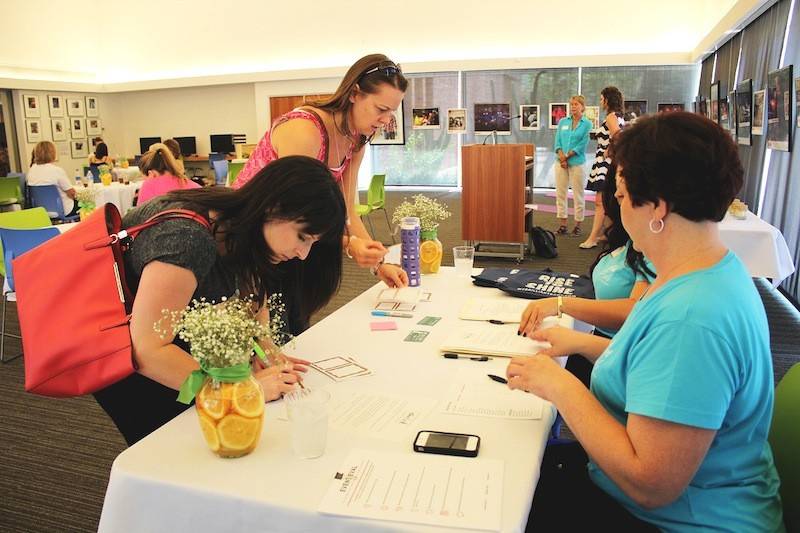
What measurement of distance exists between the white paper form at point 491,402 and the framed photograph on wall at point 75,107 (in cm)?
1430

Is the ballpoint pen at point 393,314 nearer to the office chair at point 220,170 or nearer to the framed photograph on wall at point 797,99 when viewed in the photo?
the framed photograph on wall at point 797,99

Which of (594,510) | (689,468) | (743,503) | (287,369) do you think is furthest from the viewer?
(287,369)

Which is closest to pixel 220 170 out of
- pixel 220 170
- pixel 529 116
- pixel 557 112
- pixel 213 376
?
pixel 220 170

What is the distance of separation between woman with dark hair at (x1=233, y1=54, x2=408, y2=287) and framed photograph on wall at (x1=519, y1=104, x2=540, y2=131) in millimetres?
9870

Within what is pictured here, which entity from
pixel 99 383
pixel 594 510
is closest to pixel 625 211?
pixel 594 510

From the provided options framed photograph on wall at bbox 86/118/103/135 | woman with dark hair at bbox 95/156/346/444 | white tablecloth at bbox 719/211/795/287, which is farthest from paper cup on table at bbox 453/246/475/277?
framed photograph on wall at bbox 86/118/103/135

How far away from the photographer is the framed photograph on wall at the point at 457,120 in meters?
12.2

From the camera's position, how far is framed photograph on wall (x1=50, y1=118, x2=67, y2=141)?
1295 centimetres

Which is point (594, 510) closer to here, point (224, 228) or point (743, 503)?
point (743, 503)

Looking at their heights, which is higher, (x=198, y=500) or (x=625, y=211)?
(x=625, y=211)

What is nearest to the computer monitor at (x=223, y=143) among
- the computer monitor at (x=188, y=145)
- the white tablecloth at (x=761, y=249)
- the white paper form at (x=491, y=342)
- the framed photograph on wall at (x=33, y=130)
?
the computer monitor at (x=188, y=145)

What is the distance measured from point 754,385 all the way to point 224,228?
3.80 ft

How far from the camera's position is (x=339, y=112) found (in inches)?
90.4

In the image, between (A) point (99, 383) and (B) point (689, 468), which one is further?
(A) point (99, 383)
